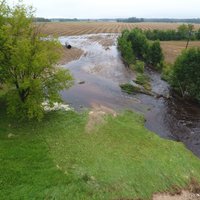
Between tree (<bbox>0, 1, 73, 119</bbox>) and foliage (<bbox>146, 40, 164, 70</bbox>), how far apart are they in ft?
165

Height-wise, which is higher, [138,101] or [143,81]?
[143,81]

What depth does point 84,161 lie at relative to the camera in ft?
105

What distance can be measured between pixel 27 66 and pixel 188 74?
3501 cm

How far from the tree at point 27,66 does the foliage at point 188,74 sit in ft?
95.0

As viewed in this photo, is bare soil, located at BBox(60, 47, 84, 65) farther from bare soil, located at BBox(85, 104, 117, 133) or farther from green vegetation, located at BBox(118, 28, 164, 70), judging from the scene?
bare soil, located at BBox(85, 104, 117, 133)

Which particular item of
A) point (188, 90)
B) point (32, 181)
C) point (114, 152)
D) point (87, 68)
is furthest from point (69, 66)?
point (32, 181)

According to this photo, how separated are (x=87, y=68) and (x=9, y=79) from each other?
47539mm

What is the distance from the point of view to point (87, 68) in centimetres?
8531

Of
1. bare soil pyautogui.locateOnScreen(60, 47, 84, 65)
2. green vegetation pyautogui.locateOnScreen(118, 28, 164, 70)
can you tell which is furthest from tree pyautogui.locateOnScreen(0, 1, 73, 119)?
bare soil pyautogui.locateOnScreen(60, 47, 84, 65)

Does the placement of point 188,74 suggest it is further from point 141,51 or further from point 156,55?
point 141,51

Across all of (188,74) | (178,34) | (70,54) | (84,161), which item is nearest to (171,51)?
(178,34)

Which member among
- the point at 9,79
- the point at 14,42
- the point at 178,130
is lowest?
the point at 178,130

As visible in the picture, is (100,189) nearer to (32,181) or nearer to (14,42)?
(32,181)

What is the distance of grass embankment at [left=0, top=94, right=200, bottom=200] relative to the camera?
2809cm
